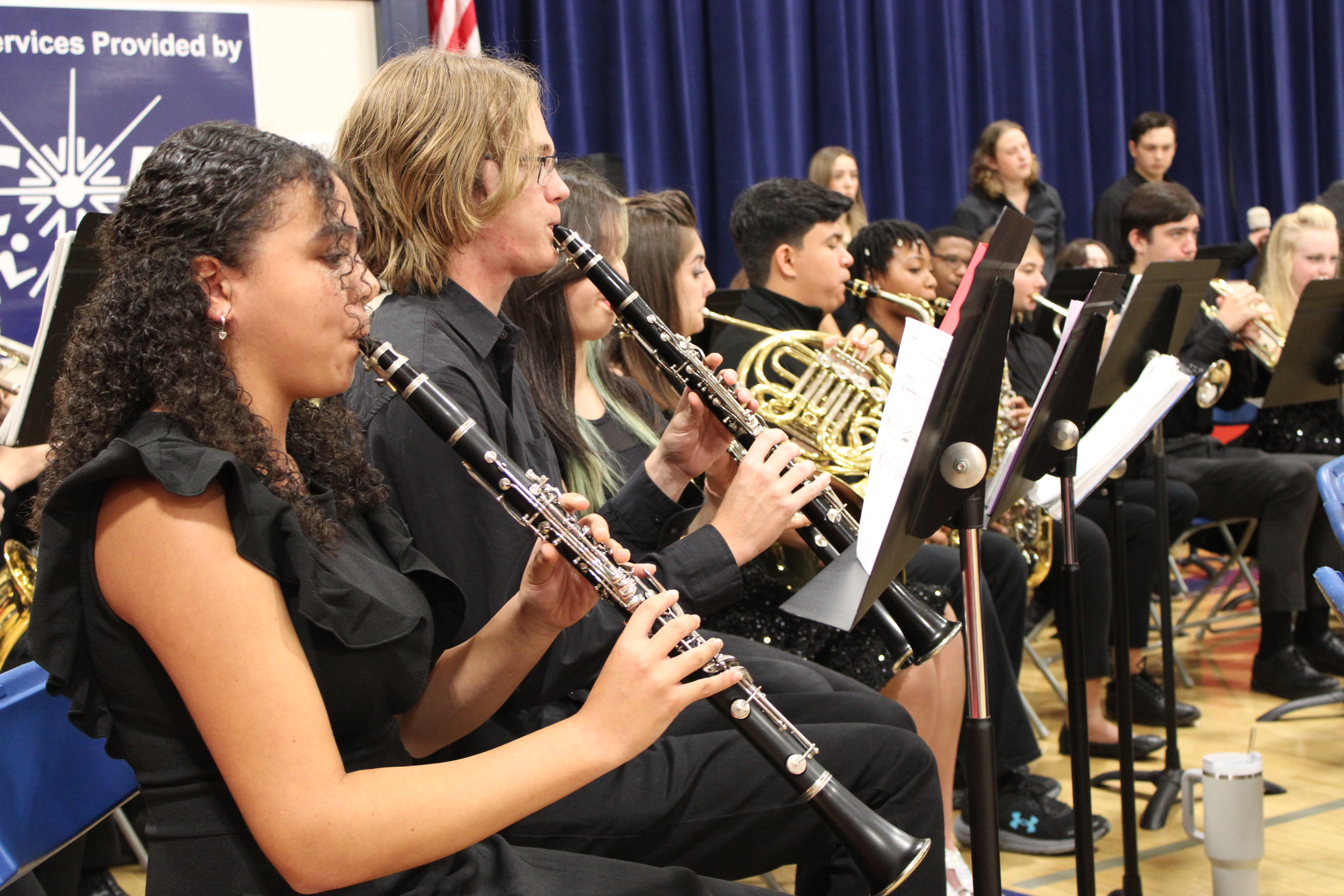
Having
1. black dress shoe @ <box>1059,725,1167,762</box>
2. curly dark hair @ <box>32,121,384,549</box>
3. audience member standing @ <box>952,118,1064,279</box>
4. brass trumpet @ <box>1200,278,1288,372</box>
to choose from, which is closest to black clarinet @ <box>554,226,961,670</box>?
curly dark hair @ <box>32,121,384,549</box>

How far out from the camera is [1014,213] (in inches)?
47.4

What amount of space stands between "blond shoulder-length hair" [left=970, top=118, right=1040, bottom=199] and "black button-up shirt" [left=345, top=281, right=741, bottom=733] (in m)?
4.11

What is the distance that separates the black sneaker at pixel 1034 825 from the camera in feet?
8.20

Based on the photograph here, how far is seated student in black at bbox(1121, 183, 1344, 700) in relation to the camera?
11.4ft

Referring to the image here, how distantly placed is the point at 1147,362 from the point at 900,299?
57.0 inches

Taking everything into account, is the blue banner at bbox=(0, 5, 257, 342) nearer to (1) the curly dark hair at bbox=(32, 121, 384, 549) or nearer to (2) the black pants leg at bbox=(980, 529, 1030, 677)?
(2) the black pants leg at bbox=(980, 529, 1030, 677)

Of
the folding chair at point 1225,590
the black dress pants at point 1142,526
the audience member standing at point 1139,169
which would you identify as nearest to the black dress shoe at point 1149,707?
the black dress pants at point 1142,526

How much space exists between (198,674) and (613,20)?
4332 millimetres

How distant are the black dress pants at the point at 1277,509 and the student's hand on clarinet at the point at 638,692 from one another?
2.98m

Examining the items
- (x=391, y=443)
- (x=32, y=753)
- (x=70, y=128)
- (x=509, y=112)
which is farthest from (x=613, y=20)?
(x=32, y=753)

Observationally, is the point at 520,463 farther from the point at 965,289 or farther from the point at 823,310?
the point at 823,310

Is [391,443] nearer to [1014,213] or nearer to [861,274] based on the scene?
[1014,213]

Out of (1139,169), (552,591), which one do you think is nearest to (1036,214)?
(1139,169)

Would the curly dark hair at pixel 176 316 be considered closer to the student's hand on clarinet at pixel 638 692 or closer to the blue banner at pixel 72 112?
the student's hand on clarinet at pixel 638 692
